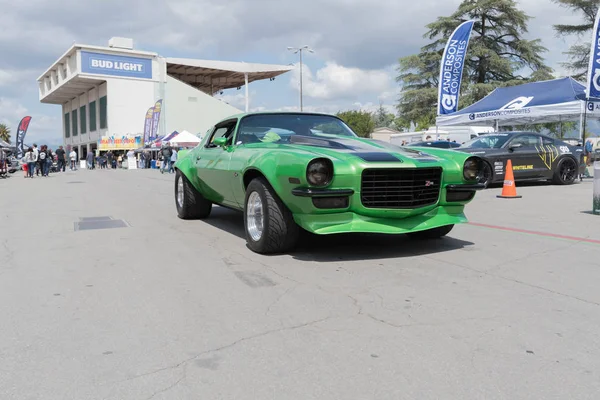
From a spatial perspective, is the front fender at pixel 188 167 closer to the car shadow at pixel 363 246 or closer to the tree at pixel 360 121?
the car shadow at pixel 363 246

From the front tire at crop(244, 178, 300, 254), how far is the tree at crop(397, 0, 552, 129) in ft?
116

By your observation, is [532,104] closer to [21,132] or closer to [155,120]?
[155,120]

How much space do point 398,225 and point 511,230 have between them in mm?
2314

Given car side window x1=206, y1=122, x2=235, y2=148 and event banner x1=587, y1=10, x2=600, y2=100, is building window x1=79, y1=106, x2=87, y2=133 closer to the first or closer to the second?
event banner x1=587, y1=10, x2=600, y2=100

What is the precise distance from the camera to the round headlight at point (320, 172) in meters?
4.36

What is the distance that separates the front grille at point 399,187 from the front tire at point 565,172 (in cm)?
938

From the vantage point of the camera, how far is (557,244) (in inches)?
212

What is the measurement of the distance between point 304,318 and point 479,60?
40458 mm

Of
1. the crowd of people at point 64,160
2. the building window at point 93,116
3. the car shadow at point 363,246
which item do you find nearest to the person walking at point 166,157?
the crowd of people at point 64,160

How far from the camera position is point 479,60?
39.5 metres

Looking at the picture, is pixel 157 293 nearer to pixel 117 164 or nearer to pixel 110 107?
pixel 117 164

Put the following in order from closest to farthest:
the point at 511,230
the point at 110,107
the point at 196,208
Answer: the point at 511,230, the point at 196,208, the point at 110,107

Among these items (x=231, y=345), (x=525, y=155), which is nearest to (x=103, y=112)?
(x=525, y=155)

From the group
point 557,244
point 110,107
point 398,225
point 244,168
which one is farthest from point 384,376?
point 110,107
